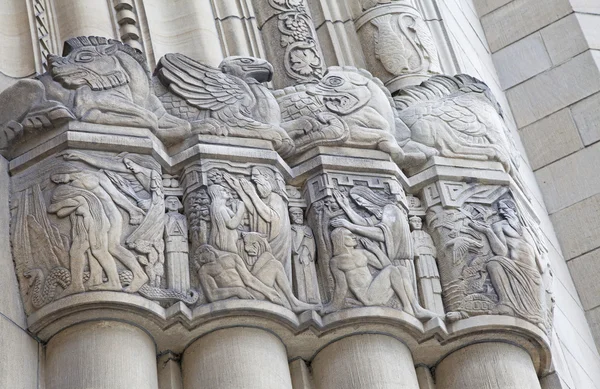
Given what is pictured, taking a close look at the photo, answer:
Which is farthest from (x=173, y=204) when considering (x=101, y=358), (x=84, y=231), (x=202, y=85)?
(x=101, y=358)

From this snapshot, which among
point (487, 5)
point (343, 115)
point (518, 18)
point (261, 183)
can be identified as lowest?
point (261, 183)

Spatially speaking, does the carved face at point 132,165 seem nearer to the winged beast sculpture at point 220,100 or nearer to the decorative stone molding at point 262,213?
the decorative stone molding at point 262,213

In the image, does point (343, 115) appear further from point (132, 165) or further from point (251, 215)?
point (132, 165)

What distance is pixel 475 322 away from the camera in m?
3.91

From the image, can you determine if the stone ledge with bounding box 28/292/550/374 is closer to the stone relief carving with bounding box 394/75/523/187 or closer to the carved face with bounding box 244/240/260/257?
the carved face with bounding box 244/240/260/257

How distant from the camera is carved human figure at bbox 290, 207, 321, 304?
380 centimetres

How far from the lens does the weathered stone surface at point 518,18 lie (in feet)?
19.2

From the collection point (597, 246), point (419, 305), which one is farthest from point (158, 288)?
point (597, 246)

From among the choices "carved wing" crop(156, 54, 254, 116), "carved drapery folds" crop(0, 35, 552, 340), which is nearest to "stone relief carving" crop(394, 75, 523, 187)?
"carved drapery folds" crop(0, 35, 552, 340)

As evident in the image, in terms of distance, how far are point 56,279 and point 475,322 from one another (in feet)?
3.91

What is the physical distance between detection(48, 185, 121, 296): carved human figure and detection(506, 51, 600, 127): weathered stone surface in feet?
8.19

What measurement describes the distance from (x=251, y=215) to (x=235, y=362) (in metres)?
0.44

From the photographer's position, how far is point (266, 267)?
3719 millimetres

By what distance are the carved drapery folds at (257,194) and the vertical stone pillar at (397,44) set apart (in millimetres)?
342
